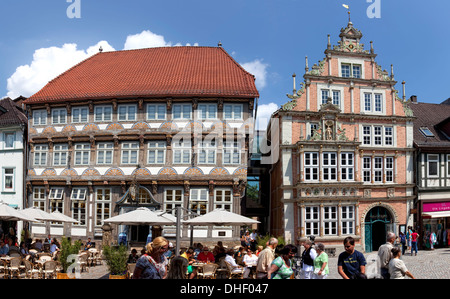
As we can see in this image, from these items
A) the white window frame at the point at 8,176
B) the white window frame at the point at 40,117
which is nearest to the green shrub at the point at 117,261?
the white window frame at the point at 40,117

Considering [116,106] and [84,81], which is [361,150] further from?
[84,81]

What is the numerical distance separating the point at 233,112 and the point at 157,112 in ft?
14.8

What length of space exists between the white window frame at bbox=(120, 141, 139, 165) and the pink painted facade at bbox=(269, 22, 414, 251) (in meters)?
8.55

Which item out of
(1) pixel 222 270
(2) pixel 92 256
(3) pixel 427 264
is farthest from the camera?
(2) pixel 92 256

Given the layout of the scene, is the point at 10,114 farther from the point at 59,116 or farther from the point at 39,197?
the point at 39,197

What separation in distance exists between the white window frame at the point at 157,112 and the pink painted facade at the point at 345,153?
6.75 metres

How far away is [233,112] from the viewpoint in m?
24.9

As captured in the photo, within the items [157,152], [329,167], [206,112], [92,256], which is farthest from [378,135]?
[92,256]

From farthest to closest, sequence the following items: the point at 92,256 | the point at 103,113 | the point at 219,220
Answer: the point at 103,113, the point at 92,256, the point at 219,220

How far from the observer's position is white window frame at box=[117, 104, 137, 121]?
25.7 meters

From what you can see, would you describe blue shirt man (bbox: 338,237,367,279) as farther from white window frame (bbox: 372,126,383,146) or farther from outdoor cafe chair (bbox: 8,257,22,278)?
white window frame (bbox: 372,126,383,146)

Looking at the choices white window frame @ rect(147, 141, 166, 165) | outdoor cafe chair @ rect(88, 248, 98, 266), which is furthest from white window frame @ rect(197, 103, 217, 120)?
outdoor cafe chair @ rect(88, 248, 98, 266)

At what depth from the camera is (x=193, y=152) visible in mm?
24641

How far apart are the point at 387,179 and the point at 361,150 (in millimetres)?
2580
